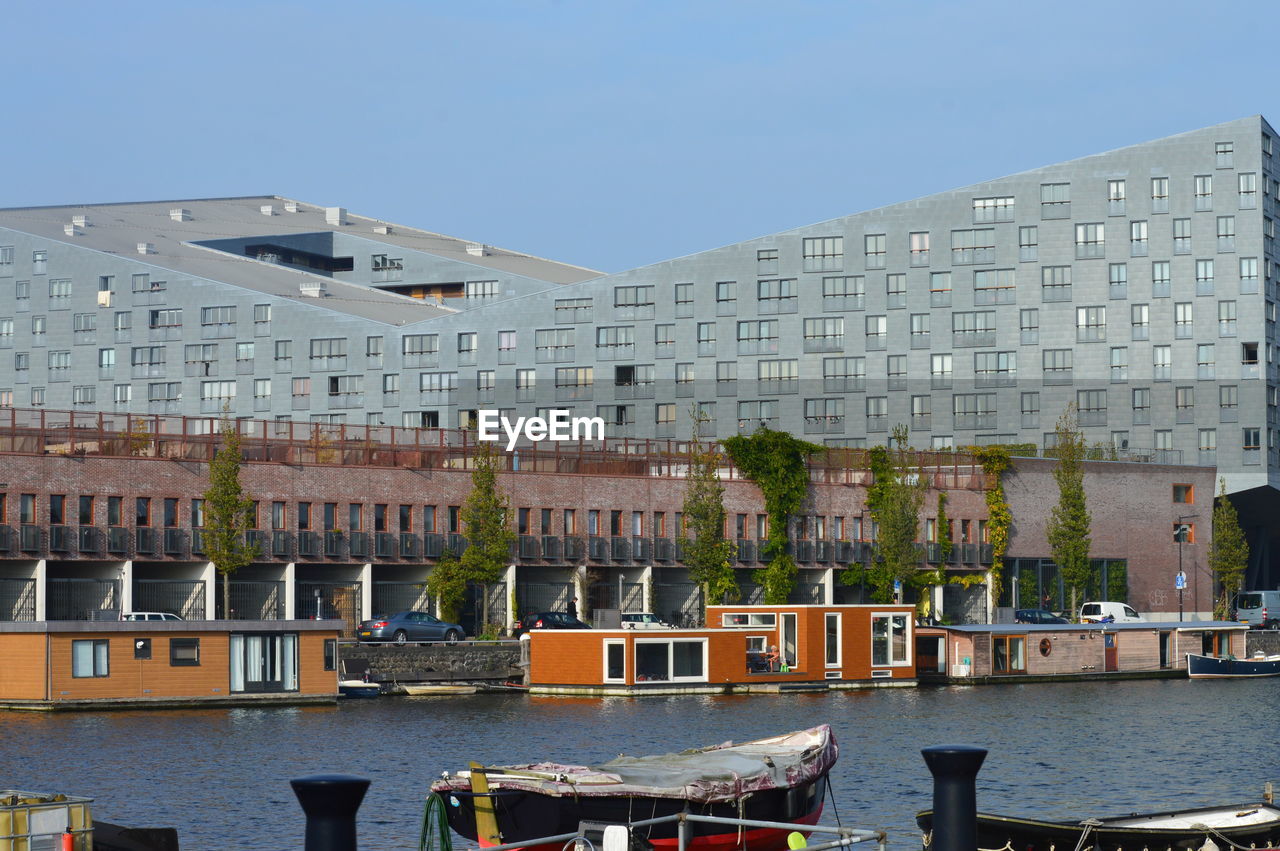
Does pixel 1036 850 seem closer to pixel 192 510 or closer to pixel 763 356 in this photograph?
pixel 192 510

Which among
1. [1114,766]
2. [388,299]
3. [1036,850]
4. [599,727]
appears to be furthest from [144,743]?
[388,299]

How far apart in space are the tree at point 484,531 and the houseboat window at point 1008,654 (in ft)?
83.5

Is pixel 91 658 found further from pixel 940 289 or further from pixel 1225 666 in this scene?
pixel 940 289

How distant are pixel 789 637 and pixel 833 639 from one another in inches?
86.1

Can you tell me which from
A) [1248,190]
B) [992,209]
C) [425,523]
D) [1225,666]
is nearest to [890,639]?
[1225,666]

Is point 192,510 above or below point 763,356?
below

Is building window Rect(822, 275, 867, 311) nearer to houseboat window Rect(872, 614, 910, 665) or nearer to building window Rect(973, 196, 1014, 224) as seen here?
building window Rect(973, 196, 1014, 224)

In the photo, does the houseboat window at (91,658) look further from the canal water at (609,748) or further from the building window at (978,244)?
the building window at (978,244)

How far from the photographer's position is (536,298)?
148 metres

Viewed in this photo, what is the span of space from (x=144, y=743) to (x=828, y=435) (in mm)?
90195

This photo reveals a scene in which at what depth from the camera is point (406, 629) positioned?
89.3 metres

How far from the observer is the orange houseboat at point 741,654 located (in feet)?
261

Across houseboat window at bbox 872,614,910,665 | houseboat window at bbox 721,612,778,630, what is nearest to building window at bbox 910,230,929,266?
houseboat window at bbox 872,614,910,665

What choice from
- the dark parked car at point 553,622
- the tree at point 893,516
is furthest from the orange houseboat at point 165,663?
the tree at point 893,516
